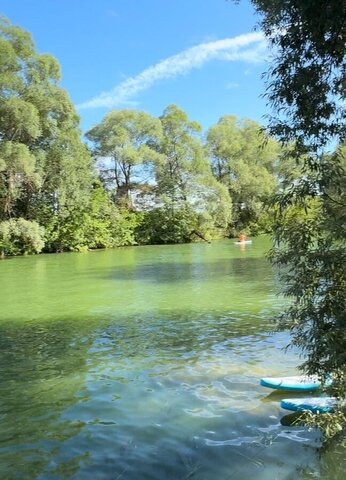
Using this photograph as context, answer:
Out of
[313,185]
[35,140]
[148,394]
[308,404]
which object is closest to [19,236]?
[35,140]

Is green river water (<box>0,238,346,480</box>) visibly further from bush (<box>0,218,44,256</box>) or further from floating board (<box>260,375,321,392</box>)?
bush (<box>0,218,44,256</box>)

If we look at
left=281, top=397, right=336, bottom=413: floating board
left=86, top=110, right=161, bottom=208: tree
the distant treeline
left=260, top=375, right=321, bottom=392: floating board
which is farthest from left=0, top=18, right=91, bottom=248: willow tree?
left=281, top=397, right=336, bottom=413: floating board

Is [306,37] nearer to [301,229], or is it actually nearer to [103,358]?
[301,229]

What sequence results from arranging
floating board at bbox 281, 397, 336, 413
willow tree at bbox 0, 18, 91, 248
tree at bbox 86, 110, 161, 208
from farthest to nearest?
1. tree at bbox 86, 110, 161, 208
2. willow tree at bbox 0, 18, 91, 248
3. floating board at bbox 281, 397, 336, 413

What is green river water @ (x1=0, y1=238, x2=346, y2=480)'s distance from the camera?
17.2ft

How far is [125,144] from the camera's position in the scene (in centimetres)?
5709

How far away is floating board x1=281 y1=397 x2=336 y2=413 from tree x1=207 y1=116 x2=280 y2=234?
58.9 meters

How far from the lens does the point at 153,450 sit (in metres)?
5.54

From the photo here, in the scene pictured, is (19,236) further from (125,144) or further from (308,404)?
(308,404)

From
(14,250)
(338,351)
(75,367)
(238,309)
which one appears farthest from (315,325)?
(14,250)

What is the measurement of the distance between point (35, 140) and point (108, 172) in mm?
17757

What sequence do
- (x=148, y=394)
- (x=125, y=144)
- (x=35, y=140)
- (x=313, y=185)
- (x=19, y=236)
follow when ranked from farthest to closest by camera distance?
(x=125, y=144) → (x=35, y=140) → (x=19, y=236) → (x=148, y=394) → (x=313, y=185)

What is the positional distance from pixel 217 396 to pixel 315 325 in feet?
9.25

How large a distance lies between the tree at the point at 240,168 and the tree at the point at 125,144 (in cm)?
1056
